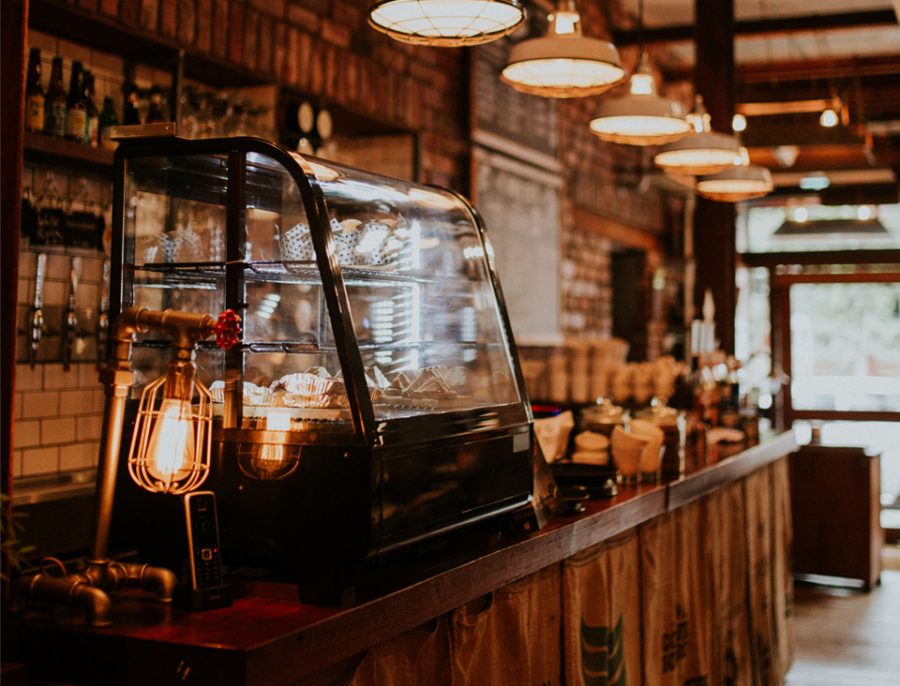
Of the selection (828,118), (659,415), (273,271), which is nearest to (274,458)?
(273,271)

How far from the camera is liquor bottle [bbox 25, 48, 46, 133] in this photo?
140 inches

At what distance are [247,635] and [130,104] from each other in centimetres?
271

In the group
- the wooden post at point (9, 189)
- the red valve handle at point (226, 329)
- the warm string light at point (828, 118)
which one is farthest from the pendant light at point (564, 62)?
the warm string light at point (828, 118)

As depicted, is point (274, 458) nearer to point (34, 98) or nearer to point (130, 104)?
point (34, 98)

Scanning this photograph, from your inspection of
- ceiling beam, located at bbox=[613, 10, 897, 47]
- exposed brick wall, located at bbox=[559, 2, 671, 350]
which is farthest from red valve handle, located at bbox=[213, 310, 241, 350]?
ceiling beam, located at bbox=[613, 10, 897, 47]

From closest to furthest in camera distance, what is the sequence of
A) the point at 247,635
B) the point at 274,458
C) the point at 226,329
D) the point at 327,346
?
the point at 247,635 < the point at 226,329 < the point at 274,458 < the point at 327,346

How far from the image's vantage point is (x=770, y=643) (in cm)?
493

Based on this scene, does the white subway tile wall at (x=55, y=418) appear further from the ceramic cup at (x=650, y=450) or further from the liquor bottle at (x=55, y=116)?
the ceramic cup at (x=650, y=450)

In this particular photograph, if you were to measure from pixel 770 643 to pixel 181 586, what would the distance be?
12.1ft

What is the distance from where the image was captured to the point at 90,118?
12.2 feet

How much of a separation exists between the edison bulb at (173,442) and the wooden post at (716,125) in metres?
5.15

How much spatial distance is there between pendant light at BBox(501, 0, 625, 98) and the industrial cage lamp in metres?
1.91

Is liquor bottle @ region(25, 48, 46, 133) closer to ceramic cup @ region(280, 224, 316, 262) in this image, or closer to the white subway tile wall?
the white subway tile wall

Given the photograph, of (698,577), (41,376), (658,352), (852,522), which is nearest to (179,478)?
(41,376)
